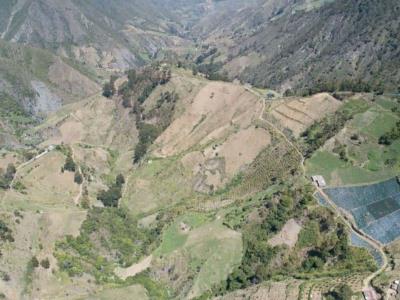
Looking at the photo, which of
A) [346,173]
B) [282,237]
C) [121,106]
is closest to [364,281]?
[282,237]

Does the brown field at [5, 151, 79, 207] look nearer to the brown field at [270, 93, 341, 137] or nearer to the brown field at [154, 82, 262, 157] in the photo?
the brown field at [154, 82, 262, 157]

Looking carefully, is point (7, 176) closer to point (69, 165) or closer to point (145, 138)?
point (69, 165)

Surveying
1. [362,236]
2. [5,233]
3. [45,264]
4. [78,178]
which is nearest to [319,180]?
[362,236]

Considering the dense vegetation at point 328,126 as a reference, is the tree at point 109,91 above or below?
above

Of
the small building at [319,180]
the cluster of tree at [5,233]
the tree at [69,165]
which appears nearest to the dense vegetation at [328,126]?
the small building at [319,180]

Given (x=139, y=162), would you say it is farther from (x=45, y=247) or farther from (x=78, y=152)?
(x=45, y=247)

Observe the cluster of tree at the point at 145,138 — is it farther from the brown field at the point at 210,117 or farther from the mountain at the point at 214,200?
the brown field at the point at 210,117
